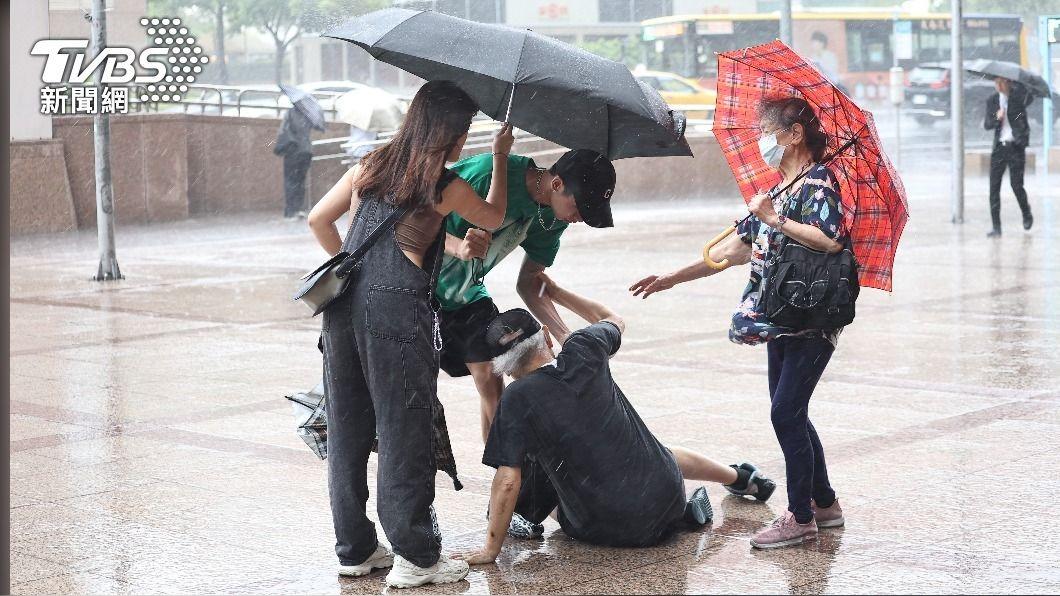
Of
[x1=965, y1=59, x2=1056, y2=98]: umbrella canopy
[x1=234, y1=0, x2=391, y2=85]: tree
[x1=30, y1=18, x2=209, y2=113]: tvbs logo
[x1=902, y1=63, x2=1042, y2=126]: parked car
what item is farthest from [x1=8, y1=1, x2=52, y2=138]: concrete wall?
[x1=902, y1=63, x2=1042, y2=126]: parked car

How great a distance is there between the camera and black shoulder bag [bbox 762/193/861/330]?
4.70 metres

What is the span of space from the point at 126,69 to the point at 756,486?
19776mm

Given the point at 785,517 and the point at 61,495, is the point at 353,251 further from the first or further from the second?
the point at 61,495

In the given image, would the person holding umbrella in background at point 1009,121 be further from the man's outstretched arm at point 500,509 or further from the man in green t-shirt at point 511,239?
the man's outstretched arm at point 500,509

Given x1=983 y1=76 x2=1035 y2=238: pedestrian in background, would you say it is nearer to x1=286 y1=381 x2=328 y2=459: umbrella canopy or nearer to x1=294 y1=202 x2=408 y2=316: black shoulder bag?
x1=286 y1=381 x2=328 y2=459: umbrella canopy

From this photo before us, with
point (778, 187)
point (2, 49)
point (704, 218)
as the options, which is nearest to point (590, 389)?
point (778, 187)

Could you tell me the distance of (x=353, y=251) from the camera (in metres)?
4.39

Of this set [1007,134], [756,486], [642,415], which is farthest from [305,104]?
[756,486]

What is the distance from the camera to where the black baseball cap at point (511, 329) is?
4.84 m

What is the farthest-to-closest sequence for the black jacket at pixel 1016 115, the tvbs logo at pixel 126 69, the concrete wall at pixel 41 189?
the tvbs logo at pixel 126 69, the concrete wall at pixel 41 189, the black jacket at pixel 1016 115

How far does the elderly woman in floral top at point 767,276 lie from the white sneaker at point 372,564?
47.2 inches

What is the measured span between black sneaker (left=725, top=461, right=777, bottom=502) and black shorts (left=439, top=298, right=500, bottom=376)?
1.12 meters

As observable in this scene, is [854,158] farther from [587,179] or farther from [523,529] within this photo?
[523,529]

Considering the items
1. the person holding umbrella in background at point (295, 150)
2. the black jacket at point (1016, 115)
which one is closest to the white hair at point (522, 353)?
the black jacket at point (1016, 115)
